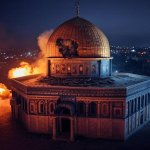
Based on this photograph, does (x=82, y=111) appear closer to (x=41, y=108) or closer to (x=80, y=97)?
(x=80, y=97)

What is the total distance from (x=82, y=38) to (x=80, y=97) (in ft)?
34.1

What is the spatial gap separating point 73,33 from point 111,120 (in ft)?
46.2

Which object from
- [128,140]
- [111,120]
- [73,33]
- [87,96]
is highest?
[73,33]

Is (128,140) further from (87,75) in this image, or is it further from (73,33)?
(73,33)

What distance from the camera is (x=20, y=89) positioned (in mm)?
39438

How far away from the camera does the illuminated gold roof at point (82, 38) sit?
42.1m

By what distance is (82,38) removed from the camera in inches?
1671

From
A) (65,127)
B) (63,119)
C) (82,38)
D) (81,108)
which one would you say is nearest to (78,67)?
(82,38)

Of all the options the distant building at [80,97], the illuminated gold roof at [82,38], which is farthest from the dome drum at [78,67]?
the illuminated gold roof at [82,38]

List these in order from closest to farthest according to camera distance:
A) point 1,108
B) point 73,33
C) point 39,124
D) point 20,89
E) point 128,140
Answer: point 128,140
point 39,124
point 20,89
point 73,33
point 1,108

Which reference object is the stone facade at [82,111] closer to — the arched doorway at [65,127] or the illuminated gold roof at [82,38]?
the arched doorway at [65,127]

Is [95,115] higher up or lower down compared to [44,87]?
lower down

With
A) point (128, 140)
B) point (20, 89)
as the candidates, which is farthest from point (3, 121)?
point (128, 140)

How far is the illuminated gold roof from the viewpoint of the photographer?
138 ft
